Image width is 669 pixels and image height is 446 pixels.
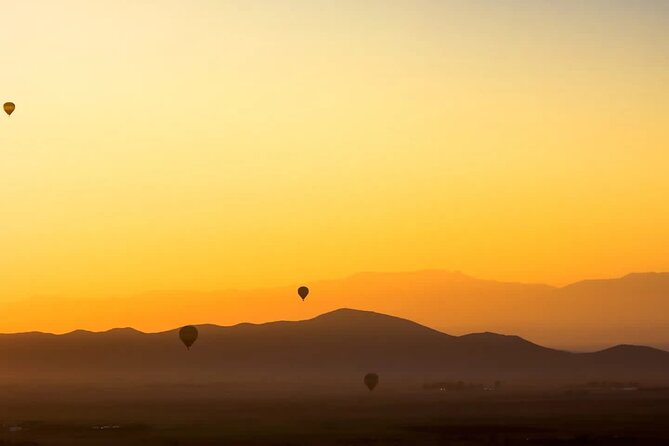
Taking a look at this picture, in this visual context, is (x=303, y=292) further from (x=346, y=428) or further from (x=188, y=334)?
(x=346, y=428)

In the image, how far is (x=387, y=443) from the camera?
11881 centimetres

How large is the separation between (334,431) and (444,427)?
1545 cm

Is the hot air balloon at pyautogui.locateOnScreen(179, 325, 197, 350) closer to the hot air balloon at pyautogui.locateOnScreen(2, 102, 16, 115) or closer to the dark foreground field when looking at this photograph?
the dark foreground field

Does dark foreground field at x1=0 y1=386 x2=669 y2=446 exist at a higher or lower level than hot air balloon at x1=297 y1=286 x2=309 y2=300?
lower

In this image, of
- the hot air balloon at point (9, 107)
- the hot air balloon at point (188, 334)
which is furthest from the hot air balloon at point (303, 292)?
the hot air balloon at point (9, 107)

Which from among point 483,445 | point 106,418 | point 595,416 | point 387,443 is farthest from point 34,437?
point 595,416

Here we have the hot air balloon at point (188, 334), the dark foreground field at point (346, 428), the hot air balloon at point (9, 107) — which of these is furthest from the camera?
the hot air balloon at point (188, 334)

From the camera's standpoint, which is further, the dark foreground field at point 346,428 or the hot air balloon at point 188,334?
the hot air balloon at point 188,334

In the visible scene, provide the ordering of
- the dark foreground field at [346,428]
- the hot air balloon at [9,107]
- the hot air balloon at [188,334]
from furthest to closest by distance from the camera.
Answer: the hot air balloon at [188,334]
the hot air balloon at [9,107]
the dark foreground field at [346,428]

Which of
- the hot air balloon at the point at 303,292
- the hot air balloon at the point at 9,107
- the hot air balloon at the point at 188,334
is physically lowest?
the hot air balloon at the point at 188,334

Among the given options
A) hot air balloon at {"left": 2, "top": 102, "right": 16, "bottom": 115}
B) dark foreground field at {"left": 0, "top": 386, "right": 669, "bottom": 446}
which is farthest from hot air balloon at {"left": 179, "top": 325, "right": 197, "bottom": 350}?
hot air balloon at {"left": 2, "top": 102, "right": 16, "bottom": 115}

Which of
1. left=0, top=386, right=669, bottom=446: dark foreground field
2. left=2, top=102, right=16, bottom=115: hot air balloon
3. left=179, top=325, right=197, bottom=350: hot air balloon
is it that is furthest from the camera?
left=179, top=325, right=197, bottom=350: hot air balloon

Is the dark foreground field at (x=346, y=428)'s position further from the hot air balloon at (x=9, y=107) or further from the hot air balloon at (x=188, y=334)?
the hot air balloon at (x=9, y=107)

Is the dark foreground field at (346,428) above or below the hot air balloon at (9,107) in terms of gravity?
below
